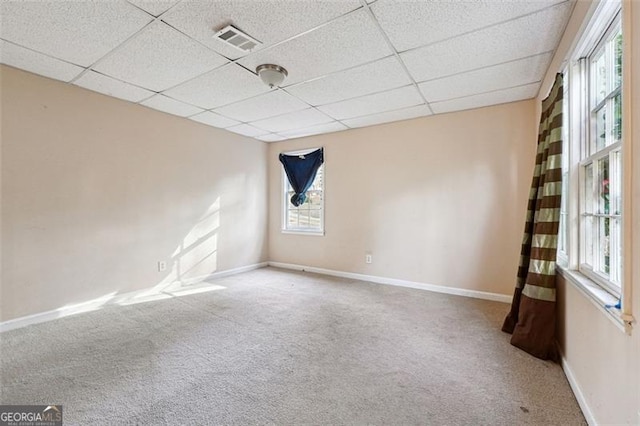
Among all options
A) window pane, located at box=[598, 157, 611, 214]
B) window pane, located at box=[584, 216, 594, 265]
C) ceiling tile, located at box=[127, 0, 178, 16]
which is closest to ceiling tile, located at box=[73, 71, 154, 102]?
ceiling tile, located at box=[127, 0, 178, 16]

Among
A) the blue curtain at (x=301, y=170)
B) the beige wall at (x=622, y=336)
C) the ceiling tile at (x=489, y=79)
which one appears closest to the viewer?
the beige wall at (x=622, y=336)

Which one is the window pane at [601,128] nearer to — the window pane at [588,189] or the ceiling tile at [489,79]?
the window pane at [588,189]

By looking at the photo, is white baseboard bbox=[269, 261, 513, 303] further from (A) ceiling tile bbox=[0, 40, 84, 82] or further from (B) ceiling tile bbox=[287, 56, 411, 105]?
(A) ceiling tile bbox=[0, 40, 84, 82]

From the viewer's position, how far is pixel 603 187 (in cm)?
163

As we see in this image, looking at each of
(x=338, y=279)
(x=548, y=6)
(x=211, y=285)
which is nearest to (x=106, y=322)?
(x=211, y=285)

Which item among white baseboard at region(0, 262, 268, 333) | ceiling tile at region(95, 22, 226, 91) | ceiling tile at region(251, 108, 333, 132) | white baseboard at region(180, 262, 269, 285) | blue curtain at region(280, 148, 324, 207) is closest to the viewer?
ceiling tile at region(95, 22, 226, 91)

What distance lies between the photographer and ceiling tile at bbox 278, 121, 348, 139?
4316mm

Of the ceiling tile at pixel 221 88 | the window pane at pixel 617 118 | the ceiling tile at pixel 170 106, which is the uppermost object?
the ceiling tile at pixel 170 106

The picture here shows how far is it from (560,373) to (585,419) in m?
0.46

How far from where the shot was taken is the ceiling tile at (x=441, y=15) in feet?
5.77

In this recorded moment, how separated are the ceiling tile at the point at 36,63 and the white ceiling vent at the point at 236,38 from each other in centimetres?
161

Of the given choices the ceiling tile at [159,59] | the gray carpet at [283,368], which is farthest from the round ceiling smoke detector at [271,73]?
the gray carpet at [283,368]

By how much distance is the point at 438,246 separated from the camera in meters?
3.75

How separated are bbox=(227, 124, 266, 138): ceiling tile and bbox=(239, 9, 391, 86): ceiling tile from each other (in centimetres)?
190
